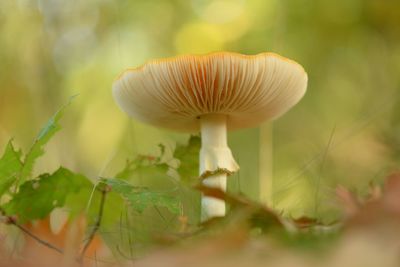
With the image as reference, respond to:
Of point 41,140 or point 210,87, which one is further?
point 210,87

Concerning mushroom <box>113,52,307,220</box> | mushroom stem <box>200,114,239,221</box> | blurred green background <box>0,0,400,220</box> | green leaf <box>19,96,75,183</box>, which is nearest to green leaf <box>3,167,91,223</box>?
green leaf <box>19,96,75,183</box>

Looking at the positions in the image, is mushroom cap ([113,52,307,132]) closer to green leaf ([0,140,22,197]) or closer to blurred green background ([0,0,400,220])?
green leaf ([0,140,22,197])

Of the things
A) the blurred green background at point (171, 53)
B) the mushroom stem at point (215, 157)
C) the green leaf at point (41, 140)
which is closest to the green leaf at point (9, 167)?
the green leaf at point (41, 140)

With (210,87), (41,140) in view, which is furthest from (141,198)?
(210,87)

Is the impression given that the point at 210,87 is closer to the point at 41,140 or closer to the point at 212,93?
the point at 212,93

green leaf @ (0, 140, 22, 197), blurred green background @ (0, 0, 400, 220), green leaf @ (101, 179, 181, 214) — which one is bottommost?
green leaf @ (101, 179, 181, 214)

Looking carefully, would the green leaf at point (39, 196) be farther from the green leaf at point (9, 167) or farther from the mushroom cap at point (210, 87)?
the mushroom cap at point (210, 87)

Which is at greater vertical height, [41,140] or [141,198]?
[41,140]

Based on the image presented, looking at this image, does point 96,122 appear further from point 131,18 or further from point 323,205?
point 323,205
